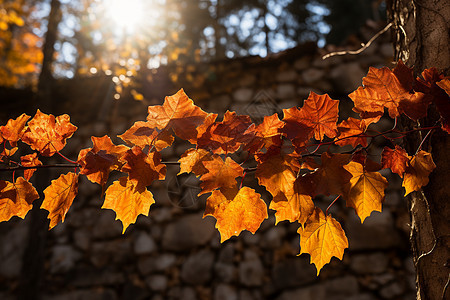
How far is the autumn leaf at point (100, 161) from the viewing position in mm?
810

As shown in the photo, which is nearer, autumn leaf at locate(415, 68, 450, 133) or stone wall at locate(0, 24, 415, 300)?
autumn leaf at locate(415, 68, 450, 133)

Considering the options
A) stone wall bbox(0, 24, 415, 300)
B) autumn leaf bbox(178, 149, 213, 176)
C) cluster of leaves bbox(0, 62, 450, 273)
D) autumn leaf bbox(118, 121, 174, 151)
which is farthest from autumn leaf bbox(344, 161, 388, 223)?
stone wall bbox(0, 24, 415, 300)

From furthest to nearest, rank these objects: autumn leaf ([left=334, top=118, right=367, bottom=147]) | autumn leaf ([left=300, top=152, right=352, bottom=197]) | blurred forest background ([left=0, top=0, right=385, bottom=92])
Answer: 1. blurred forest background ([left=0, top=0, right=385, bottom=92])
2. autumn leaf ([left=334, top=118, right=367, bottom=147])
3. autumn leaf ([left=300, top=152, right=352, bottom=197])

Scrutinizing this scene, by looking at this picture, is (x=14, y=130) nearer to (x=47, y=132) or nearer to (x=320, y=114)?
(x=47, y=132)

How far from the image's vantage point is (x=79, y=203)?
11.0 feet

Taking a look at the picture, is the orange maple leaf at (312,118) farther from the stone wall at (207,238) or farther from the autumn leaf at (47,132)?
the stone wall at (207,238)

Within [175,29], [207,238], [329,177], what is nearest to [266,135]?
[329,177]

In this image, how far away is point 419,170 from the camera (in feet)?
2.72

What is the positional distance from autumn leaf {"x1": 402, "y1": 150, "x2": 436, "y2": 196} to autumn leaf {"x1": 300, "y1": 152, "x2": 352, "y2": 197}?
0.19 meters

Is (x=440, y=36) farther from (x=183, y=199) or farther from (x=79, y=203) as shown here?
Answer: (x=79, y=203)

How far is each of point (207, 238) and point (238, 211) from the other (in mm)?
2184

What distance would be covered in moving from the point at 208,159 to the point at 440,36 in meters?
0.75

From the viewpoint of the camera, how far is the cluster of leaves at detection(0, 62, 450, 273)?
31.2 inches

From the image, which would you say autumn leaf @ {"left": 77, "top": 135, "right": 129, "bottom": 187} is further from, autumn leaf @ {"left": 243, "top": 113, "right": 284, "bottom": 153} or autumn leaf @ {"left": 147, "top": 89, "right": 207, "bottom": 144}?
autumn leaf @ {"left": 243, "top": 113, "right": 284, "bottom": 153}
